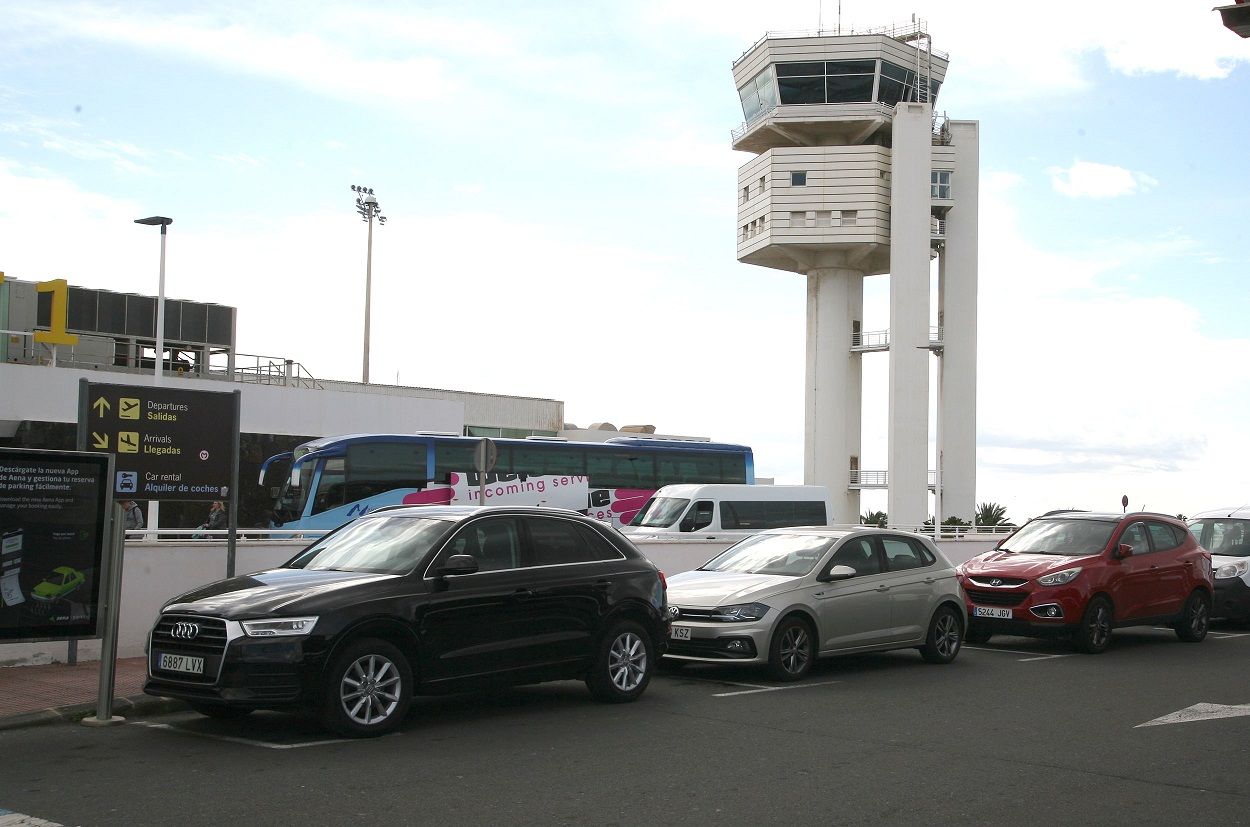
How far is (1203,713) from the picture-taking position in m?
10.7

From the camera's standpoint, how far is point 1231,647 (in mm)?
16766

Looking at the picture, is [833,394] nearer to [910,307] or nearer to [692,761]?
[910,307]

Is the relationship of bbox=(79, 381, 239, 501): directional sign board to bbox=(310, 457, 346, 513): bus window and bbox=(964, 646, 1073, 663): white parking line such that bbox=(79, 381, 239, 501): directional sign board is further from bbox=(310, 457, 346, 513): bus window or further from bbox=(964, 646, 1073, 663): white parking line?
bbox=(310, 457, 346, 513): bus window

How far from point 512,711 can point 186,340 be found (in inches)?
1351

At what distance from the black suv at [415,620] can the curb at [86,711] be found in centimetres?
71

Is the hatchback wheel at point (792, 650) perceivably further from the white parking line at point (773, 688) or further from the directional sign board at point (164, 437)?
the directional sign board at point (164, 437)

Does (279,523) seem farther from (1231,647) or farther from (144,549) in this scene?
(1231,647)

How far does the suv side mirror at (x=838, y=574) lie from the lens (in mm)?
12930

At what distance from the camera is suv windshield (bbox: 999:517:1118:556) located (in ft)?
53.4

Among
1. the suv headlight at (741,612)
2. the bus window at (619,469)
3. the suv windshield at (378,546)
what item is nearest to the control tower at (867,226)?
the bus window at (619,469)

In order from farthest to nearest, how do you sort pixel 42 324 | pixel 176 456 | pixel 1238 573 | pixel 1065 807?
pixel 42 324 → pixel 1238 573 → pixel 176 456 → pixel 1065 807

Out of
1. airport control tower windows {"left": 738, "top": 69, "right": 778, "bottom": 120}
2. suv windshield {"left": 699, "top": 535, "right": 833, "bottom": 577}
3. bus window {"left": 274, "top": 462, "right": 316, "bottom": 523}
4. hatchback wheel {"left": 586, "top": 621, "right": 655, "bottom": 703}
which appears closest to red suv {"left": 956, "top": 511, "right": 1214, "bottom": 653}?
suv windshield {"left": 699, "top": 535, "right": 833, "bottom": 577}

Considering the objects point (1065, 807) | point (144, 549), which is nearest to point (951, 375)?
point (144, 549)

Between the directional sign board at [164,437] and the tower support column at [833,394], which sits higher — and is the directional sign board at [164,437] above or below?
below
